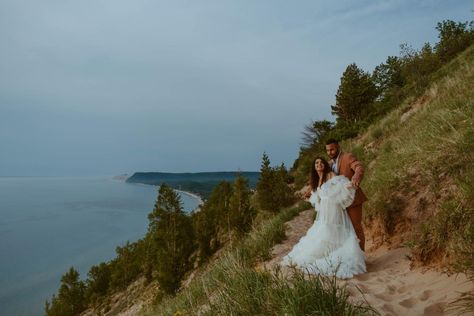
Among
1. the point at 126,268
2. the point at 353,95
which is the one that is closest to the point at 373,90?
the point at 353,95

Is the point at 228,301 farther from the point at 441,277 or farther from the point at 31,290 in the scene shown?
the point at 31,290

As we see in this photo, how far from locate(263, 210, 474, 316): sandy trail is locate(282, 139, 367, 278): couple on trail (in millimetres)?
451

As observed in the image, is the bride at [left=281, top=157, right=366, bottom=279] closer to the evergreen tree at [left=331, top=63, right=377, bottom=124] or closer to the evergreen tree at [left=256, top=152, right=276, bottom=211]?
the evergreen tree at [left=256, top=152, right=276, bottom=211]

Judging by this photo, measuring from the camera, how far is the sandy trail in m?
3.41

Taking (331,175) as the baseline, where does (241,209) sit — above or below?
below

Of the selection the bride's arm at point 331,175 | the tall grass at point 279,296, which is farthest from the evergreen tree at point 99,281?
the tall grass at point 279,296

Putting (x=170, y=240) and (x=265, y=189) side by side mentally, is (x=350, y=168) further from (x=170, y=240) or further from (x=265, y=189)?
(x=170, y=240)

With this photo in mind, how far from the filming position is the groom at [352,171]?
5.83m

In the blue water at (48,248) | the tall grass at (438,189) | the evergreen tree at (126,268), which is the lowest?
the blue water at (48,248)

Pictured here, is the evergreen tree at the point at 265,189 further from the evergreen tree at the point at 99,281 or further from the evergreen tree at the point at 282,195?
the evergreen tree at the point at 99,281

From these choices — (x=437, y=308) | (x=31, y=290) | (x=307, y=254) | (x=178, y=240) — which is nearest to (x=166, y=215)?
(x=178, y=240)

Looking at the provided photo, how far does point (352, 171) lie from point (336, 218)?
3.16ft

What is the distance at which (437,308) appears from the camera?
3.33m

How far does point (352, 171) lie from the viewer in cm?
610
